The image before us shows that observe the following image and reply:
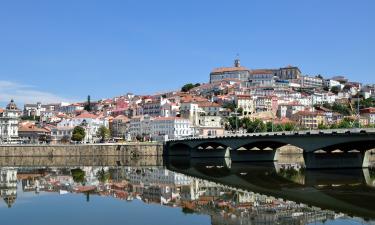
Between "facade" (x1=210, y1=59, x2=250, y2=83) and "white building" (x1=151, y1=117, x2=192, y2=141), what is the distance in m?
68.3

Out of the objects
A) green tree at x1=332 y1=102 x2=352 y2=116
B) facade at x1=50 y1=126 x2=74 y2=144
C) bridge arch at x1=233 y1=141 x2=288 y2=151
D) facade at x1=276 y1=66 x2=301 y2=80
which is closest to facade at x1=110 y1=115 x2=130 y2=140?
facade at x1=50 y1=126 x2=74 y2=144

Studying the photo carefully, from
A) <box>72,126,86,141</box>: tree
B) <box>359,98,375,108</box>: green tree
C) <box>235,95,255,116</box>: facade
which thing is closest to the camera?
<box>72,126,86,141</box>: tree

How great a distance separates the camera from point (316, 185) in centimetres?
4256

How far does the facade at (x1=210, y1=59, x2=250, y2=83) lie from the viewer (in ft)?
632

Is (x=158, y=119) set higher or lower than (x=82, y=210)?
higher

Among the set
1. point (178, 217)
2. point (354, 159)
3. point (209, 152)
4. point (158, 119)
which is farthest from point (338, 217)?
point (158, 119)

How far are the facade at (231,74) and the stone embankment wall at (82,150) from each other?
97.5m

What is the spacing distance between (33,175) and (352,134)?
3496 cm

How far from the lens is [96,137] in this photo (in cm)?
13275

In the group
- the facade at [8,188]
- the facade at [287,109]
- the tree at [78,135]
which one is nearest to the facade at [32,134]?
the tree at [78,135]

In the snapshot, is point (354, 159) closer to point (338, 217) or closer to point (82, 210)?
point (338, 217)

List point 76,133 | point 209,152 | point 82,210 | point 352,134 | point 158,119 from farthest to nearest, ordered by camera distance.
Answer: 1. point 158,119
2. point 76,133
3. point 209,152
4. point 352,134
5. point 82,210

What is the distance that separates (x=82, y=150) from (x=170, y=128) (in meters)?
33.4

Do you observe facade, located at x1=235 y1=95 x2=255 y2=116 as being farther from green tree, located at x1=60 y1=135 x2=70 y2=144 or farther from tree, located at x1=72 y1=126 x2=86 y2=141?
tree, located at x1=72 y1=126 x2=86 y2=141
